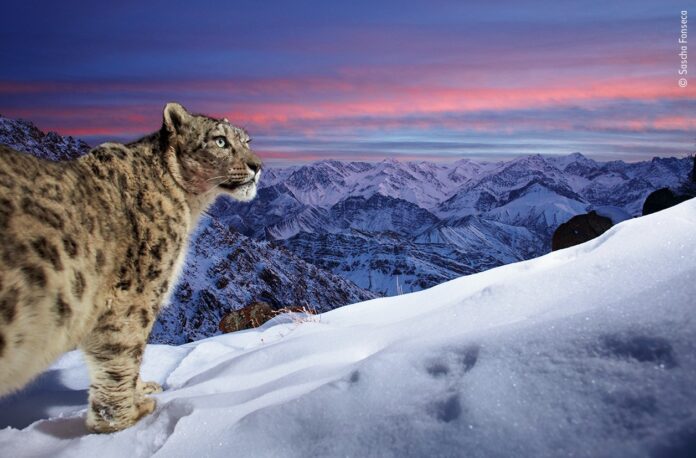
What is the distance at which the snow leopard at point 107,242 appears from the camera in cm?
383

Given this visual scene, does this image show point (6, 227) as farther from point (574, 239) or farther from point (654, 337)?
point (574, 239)

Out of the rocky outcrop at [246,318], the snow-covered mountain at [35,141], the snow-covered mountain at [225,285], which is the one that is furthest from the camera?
the snow-covered mountain at [35,141]

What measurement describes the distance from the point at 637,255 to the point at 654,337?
1979mm

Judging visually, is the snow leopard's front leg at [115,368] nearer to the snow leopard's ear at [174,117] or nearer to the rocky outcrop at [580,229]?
the snow leopard's ear at [174,117]

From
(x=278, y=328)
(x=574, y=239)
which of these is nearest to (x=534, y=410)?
(x=278, y=328)

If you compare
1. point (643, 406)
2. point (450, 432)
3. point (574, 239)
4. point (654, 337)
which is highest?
point (654, 337)

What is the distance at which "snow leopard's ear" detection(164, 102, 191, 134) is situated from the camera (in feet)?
19.0

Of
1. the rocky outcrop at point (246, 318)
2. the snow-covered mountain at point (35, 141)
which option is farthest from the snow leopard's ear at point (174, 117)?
the snow-covered mountain at point (35, 141)

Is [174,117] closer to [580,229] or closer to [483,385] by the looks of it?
[483,385]

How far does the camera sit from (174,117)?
588 centimetres

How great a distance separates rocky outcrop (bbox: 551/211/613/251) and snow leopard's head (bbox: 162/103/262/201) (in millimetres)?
23387

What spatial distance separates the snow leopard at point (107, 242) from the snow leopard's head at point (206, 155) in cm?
1

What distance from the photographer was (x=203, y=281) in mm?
143250

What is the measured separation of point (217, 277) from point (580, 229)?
13474 centimetres
